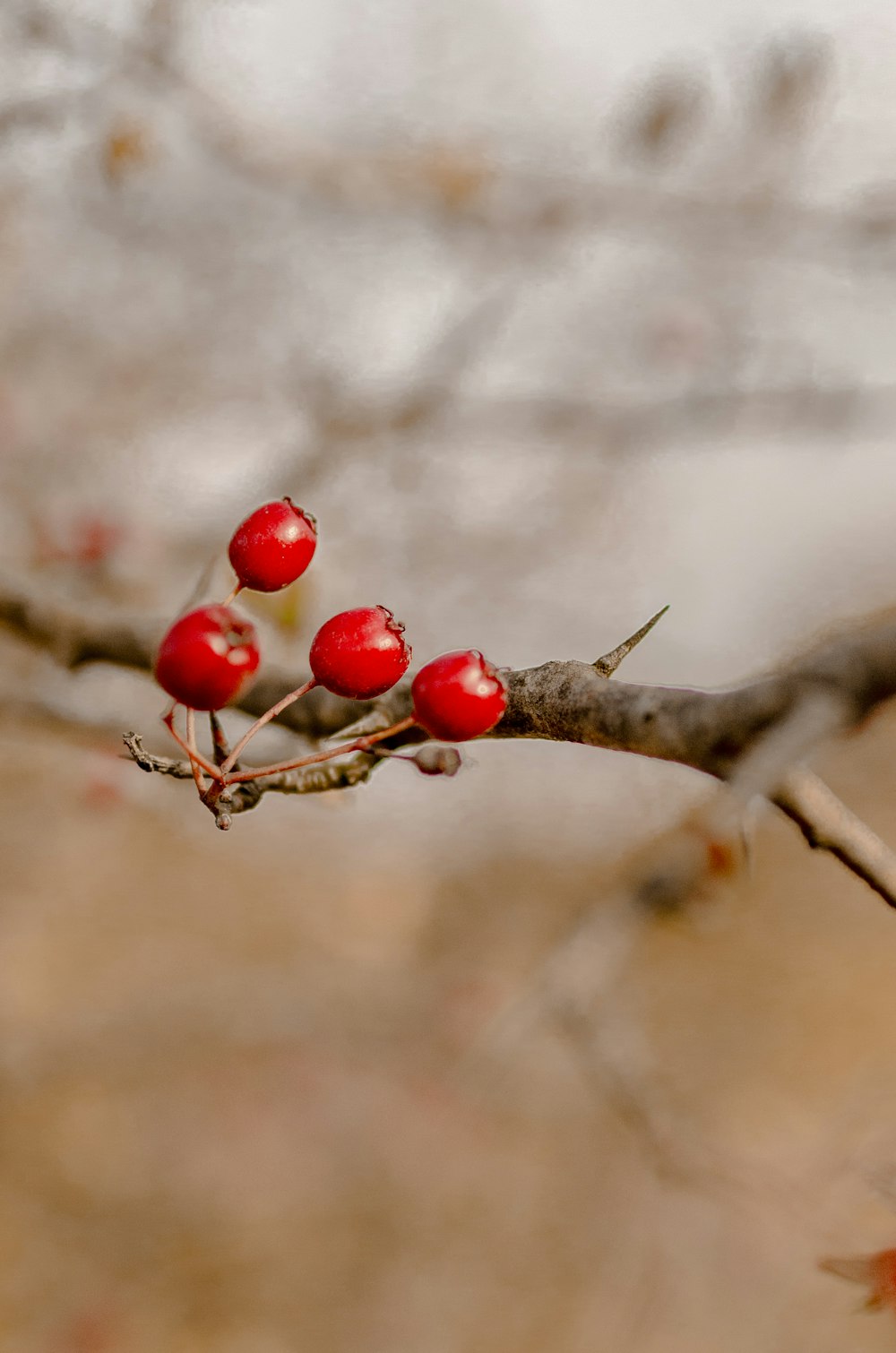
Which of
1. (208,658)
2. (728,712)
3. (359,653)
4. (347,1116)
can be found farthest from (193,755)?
(347,1116)

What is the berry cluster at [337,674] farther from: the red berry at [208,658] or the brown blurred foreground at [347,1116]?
the brown blurred foreground at [347,1116]

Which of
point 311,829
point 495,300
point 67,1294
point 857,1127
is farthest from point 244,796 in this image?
point 311,829

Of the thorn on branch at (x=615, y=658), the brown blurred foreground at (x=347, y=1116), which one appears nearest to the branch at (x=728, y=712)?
the thorn on branch at (x=615, y=658)

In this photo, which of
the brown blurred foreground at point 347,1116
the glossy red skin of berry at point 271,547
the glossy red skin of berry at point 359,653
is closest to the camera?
the glossy red skin of berry at point 359,653

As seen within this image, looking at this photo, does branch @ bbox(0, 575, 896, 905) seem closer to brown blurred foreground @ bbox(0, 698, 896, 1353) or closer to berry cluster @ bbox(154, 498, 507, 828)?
berry cluster @ bbox(154, 498, 507, 828)

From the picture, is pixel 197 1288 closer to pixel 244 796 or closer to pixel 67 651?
pixel 67 651
